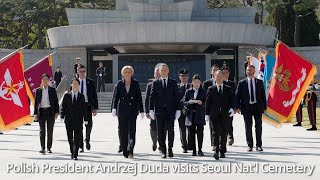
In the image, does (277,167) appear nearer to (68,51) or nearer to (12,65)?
(12,65)

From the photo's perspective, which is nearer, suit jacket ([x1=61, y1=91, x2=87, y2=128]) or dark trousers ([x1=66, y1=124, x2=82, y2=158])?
dark trousers ([x1=66, y1=124, x2=82, y2=158])

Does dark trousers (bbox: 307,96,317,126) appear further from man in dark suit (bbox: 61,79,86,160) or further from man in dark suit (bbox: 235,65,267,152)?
man in dark suit (bbox: 61,79,86,160)

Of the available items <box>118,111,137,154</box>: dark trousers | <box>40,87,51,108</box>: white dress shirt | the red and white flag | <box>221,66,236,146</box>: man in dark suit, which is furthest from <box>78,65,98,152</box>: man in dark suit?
the red and white flag

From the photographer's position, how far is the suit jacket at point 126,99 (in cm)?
1313

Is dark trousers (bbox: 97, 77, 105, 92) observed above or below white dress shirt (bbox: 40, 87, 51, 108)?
below

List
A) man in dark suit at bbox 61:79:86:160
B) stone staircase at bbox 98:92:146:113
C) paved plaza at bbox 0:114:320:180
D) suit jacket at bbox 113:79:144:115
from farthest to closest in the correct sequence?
stone staircase at bbox 98:92:146:113
suit jacket at bbox 113:79:144:115
man in dark suit at bbox 61:79:86:160
paved plaza at bbox 0:114:320:180

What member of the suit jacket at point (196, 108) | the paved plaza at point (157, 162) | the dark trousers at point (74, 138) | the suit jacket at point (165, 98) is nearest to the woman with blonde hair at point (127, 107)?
the suit jacket at point (165, 98)

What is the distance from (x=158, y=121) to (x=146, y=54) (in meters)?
30.8

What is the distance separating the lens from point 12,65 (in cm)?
1722

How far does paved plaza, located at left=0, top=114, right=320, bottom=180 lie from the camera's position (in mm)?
10359

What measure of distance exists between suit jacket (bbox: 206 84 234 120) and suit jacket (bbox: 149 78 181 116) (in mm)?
658

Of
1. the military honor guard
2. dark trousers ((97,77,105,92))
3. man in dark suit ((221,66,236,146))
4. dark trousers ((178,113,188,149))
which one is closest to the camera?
the military honor guard

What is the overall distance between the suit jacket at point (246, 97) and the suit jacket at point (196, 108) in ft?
2.76

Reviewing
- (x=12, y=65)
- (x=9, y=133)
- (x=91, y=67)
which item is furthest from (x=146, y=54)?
(x=12, y=65)
